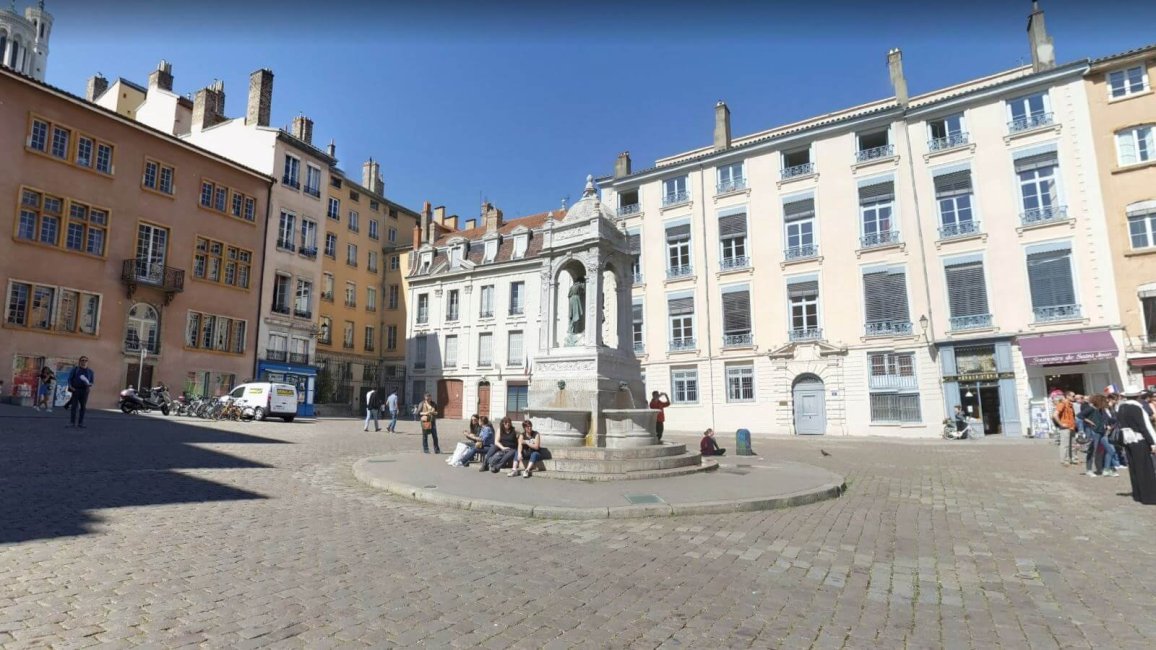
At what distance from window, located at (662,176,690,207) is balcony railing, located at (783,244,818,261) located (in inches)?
255

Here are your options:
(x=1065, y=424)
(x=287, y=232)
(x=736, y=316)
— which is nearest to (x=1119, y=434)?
(x=1065, y=424)

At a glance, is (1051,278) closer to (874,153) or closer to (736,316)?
(874,153)

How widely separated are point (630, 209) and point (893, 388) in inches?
656

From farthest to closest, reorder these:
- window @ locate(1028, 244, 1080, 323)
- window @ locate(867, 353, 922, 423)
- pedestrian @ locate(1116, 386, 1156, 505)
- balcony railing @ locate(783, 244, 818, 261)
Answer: balcony railing @ locate(783, 244, 818, 261)
window @ locate(867, 353, 922, 423)
window @ locate(1028, 244, 1080, 323)
pedestrian @ locate(1116, 386, 1156, 505)

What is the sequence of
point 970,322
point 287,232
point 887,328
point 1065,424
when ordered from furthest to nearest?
point 287,232
point 887,328
point 970,322
point 1065,424

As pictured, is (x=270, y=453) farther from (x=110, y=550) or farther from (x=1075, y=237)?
(x=1075, y=237)

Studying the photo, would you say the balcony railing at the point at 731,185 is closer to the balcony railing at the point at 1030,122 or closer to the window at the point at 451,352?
the balcony railing at the point at 1030,122

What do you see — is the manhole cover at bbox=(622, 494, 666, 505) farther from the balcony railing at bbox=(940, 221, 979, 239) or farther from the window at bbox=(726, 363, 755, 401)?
the balcony railing at bbox=(940, 221, 979, 239)

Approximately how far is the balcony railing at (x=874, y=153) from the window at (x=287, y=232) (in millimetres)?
31549

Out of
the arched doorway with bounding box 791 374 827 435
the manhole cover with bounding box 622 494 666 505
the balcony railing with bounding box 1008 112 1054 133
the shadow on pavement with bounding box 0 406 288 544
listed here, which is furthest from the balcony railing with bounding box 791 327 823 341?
the shadow on pavement with bounding box 0 406 288 544

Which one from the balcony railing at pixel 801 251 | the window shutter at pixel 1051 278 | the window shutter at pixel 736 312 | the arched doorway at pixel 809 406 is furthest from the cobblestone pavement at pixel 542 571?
the window shutter at pixel 736 312

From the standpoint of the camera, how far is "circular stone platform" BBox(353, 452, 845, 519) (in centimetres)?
691

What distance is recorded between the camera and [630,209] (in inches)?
1292

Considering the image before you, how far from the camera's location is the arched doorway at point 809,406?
84.4 ft
